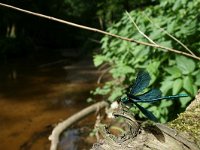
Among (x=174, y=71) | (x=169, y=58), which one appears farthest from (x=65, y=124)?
(x=174, y=71)

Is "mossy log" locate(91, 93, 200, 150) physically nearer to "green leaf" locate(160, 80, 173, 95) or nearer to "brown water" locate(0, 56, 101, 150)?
"green leaf" locate(160, 80, 173, 95)

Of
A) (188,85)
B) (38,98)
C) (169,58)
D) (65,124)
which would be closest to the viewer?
(188,85)

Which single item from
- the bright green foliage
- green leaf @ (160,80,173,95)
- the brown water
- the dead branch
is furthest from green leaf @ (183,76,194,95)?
the brown water

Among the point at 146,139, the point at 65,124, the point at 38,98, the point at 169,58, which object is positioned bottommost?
the point at 38,98

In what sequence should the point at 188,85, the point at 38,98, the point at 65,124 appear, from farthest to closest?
the point at 38,98
the point at 65,124
the point at 188,85

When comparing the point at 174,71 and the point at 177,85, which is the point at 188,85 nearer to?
the point at 177,85

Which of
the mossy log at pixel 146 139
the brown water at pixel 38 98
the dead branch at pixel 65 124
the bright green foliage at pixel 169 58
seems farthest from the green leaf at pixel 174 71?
the brown water at pixel 38 98
